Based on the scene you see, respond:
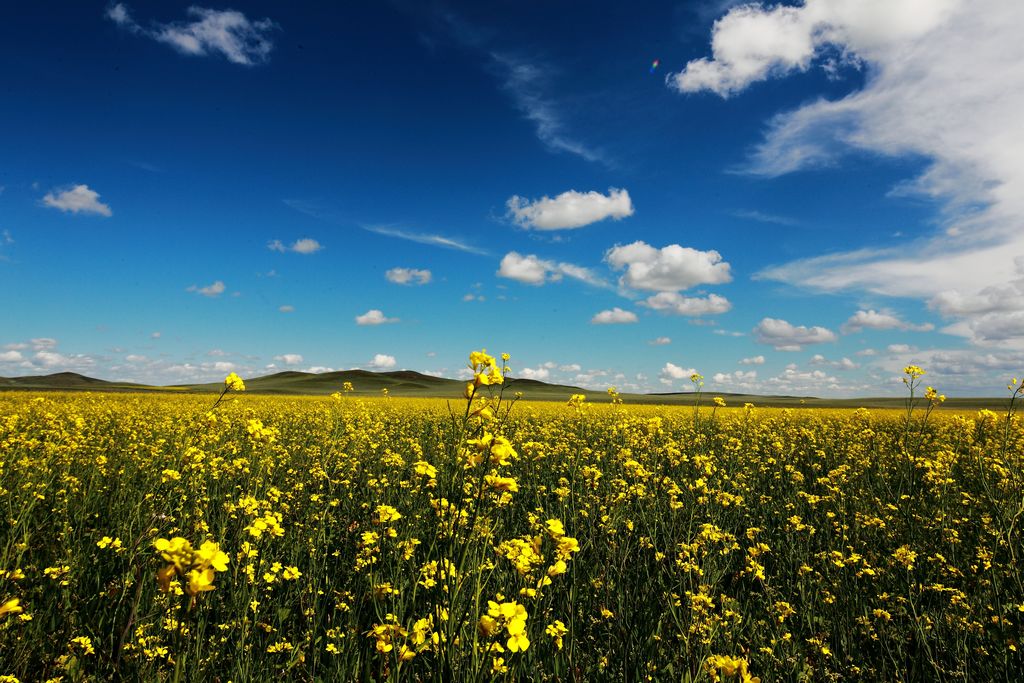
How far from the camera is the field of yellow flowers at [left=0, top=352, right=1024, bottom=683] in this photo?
8.00 ft

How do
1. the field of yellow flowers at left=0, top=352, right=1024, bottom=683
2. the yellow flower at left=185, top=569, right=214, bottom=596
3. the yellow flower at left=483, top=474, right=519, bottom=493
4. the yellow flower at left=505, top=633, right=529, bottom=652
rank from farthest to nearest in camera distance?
1. the field of yellow flowers at left=0, top=352, right=1024, bottom=683
2. the yellow flower at left=483, top=474, right=519, bottom=493
3. the yellow flower at left=505, top=633, right=529, bottom=652
4. the yellow flower at left=185, top=569, right=214, bottom=596

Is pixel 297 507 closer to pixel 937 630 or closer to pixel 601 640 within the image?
pixel 601 640

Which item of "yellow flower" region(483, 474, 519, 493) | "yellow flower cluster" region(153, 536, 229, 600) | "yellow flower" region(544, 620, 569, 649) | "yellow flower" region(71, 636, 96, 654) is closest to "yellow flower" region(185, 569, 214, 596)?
"yellow flower cluster" region(153, 536, 229, 600)

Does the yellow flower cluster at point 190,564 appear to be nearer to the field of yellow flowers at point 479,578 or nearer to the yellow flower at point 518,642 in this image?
the field of yellow flowers at point 479,578

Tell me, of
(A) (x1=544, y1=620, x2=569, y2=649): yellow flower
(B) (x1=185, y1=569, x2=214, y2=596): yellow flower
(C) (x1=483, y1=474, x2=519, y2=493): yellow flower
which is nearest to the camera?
(B) (x1=185, y1=569, x2=214, y2=596): yellow flower

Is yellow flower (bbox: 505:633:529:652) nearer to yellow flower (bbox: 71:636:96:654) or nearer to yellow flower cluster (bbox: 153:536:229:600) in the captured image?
yellow flower cluster (bbox: 153:536:229:600)

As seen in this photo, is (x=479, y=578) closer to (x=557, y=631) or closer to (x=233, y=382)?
(x=557, y=631)

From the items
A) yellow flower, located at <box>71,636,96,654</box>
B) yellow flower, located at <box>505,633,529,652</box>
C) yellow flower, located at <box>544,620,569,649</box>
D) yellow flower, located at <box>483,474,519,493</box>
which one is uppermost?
yellow flower, located at <box>483,474,519,493</box>

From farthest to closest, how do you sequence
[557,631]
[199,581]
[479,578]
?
[557,631], [479,578], [199,581]

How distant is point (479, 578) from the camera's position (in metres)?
2.09

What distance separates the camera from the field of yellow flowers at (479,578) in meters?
2.44

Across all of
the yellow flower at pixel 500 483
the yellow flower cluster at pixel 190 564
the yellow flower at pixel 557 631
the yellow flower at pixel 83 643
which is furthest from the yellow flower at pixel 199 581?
the yellow flower at pixel 83 643

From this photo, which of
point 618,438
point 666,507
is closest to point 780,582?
point 666,507

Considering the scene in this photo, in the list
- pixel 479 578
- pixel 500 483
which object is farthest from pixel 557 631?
pixel 500 483
